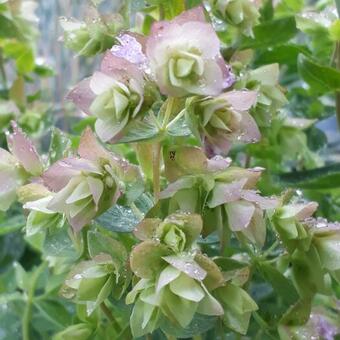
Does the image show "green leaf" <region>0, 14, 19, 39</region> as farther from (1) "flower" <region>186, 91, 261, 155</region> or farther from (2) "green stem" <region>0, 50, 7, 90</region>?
(1) "flower" <region>186, 91, 261, 155</region>

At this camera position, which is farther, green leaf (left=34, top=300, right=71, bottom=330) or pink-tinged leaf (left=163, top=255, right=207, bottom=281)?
green leaf (left=34, top=300, right=71, bottom=330)

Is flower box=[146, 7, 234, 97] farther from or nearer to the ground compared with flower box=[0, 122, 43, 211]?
farther from the ground

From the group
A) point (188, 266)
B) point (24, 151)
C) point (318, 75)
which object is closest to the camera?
point (188, 266)

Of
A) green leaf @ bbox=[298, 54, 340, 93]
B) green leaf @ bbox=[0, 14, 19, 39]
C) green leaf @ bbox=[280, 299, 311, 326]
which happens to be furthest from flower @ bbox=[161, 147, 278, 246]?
green leaf @ bbox=[0, 14, 19, 39]

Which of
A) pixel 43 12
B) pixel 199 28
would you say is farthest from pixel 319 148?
pixel 43 12

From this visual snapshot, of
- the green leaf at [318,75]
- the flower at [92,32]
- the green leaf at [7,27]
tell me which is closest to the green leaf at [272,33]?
the green leaf at [318,75]

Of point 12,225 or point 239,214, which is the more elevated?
point 239,214

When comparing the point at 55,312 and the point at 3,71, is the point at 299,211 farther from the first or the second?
the point at 3,71

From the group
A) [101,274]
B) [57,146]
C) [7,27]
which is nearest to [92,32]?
[57,146]
